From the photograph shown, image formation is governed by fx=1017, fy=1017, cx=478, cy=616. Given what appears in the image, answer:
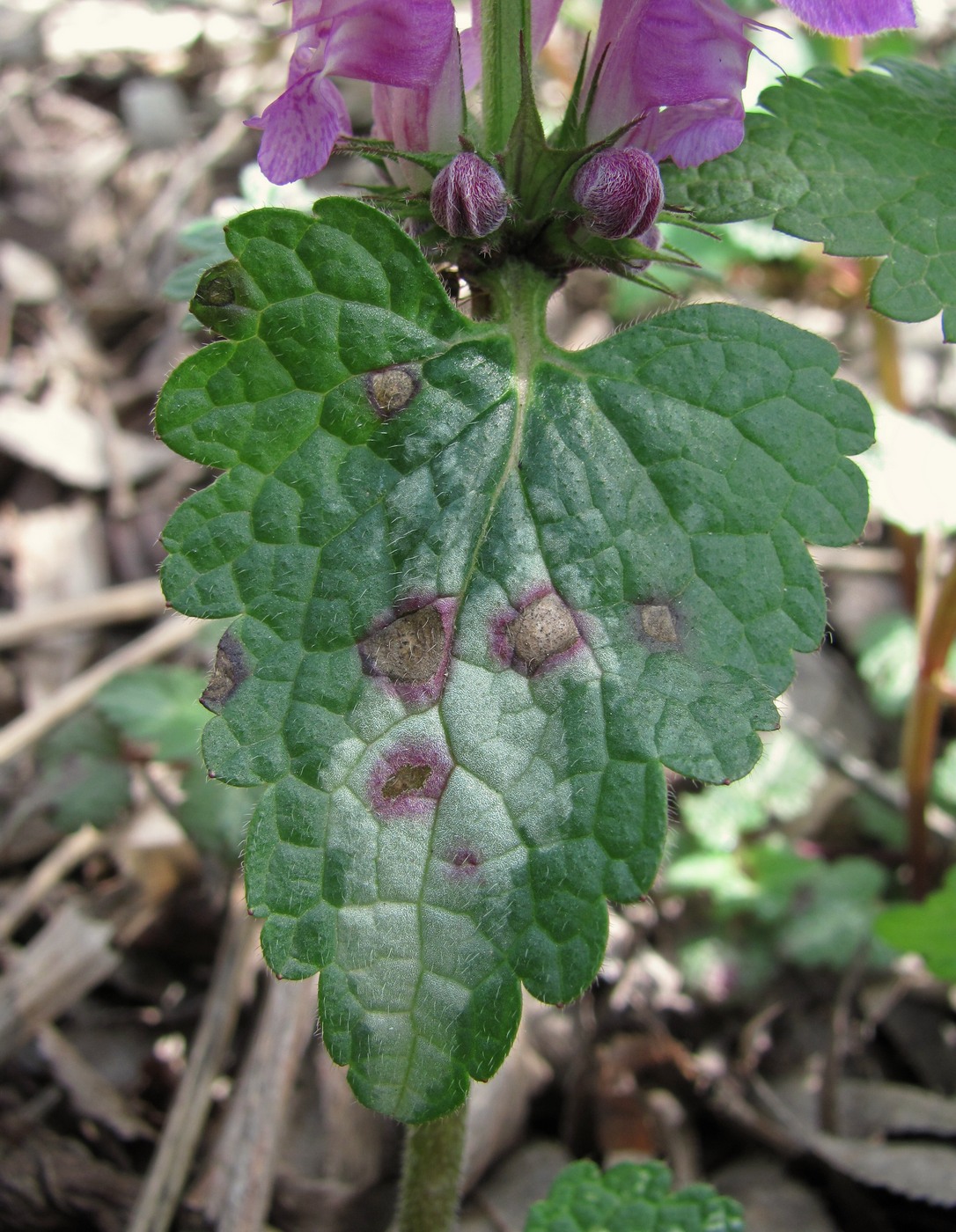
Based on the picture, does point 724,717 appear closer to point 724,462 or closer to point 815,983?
point 724,462

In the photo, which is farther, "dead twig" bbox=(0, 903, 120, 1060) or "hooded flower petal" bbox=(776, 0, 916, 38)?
"dead twig" bbox=(0, 903, 120, 1060)

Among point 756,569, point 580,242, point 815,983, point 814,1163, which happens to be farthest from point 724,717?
point 815,983

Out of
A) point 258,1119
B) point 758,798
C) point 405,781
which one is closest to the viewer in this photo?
point 405,781

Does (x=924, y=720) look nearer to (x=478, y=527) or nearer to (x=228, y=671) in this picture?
(x=478, y=527)

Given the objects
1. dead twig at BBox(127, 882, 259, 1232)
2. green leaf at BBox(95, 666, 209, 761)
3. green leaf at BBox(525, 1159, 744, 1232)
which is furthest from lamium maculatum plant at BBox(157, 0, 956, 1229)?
green leaf at BBox(95, 666, 209, 761)

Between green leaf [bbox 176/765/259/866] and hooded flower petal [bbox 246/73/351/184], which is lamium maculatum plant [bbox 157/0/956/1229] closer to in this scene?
hooded flower petal [bbox 246/73/351/184]

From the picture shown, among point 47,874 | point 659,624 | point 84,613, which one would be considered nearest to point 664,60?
point 659,624
